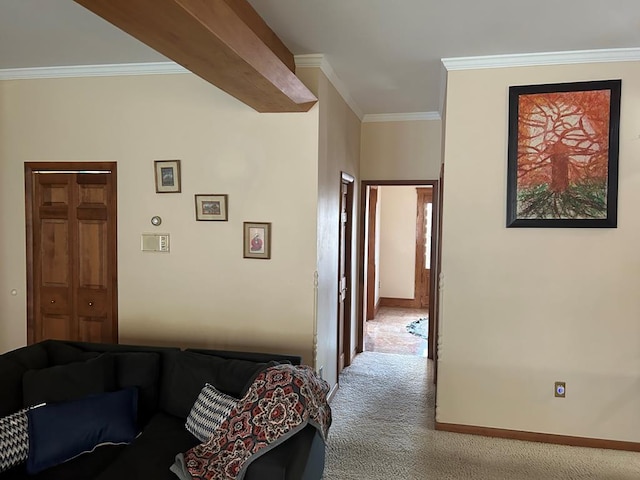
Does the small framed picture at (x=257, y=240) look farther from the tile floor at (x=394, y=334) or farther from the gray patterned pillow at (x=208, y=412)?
the tile floor at (x=394, y=334)

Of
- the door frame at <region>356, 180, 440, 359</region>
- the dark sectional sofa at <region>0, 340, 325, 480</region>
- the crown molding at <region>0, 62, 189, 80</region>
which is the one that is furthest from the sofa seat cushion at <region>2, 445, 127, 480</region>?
the door frame at <region>356, 180, 440, 359</region>

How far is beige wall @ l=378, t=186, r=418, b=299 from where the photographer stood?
8117mm

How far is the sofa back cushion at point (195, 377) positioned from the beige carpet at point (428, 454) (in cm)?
89

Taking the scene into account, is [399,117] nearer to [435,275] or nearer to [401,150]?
[401,150]

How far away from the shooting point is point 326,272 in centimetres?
377

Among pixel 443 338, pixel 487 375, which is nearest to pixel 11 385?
pixel 443 338

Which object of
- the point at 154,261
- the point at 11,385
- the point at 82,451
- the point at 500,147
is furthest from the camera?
the point at 154,261

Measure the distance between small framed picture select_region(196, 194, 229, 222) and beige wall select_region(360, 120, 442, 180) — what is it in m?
2.19

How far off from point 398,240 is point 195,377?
5913mm

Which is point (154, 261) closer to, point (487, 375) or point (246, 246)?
point (246, 246)

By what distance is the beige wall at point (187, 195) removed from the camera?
3.46m

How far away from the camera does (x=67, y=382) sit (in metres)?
2.52

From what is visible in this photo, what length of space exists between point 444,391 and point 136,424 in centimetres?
218

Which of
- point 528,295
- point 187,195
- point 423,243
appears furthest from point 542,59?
point 423,243
